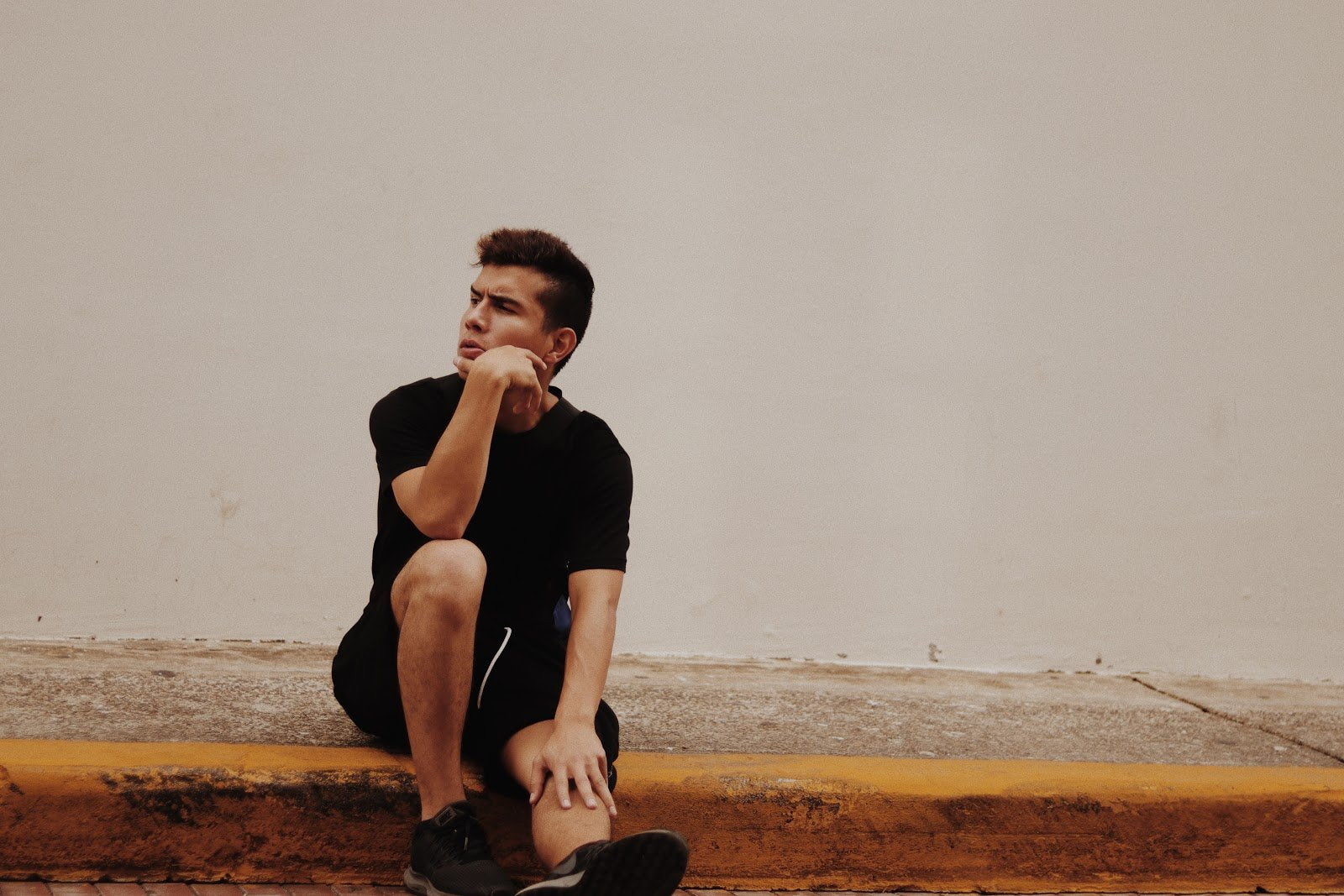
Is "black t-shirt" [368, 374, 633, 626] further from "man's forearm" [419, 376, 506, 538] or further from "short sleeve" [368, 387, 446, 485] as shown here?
"man's forearm" [419, 376, 506, 538]

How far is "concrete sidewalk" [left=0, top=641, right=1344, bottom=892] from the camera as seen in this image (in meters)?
2.25

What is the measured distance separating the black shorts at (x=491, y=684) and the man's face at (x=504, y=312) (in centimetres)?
58

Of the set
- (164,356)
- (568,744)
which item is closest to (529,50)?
(164,356)

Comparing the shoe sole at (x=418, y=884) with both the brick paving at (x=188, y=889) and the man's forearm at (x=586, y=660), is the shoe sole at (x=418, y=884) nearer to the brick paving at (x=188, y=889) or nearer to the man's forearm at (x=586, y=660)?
the brick paving at (x=188, y=889)

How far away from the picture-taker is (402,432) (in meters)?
2.39

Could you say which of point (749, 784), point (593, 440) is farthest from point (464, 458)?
point (749, 784)

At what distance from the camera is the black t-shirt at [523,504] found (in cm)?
238

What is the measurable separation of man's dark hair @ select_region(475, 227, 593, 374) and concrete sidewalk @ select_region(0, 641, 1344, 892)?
1.05 m

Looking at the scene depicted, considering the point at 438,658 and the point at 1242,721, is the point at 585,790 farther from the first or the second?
the point at 1242,721

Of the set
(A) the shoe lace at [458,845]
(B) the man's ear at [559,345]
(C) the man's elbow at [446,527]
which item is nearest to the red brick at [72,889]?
(A) the shoe lace at [458,845]

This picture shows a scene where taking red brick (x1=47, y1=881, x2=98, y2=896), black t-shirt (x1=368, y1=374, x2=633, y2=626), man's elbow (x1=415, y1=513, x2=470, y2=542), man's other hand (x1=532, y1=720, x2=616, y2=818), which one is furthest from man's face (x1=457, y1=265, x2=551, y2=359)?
red brick (x1=47, y1=881, x2=98, y2=896)

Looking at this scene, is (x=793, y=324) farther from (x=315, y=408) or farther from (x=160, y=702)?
(x=160, y=702)

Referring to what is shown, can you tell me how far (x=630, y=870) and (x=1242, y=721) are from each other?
258 cm

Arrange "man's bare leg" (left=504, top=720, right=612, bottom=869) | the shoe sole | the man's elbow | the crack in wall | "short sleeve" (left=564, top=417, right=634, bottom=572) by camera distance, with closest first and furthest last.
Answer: "man's bare leg" (left=504, top=720, right=612, bottom=869)
the shoe sole
the man's elbow
"short sleeve" (left=564, top=417, right=634, bottom=572)
the crack in wall
